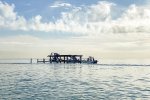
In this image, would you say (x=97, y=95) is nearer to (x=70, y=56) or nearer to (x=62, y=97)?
(x=62, y=97)

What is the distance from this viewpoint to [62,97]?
40.7m

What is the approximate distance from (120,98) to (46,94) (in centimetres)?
1019

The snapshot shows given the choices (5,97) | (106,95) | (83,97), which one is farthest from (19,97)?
(106,95)

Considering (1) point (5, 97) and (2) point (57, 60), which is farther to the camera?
(2) point (57, 60)

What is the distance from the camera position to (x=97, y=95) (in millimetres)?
42844

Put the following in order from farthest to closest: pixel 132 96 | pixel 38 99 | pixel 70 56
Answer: pixel 70 56, pixel 132 96, pixel 38 99

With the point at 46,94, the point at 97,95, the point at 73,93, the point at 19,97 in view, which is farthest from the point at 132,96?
the point at 19,97

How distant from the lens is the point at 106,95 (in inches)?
1677

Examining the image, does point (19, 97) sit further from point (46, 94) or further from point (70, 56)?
point (70, 56)

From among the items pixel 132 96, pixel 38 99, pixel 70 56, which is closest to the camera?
pixel 38 99

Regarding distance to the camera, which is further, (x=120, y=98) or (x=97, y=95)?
(x=97, y=95)

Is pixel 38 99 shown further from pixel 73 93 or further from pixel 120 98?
pixel 120 98

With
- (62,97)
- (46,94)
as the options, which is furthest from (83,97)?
(46,94)

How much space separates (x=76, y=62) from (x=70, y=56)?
5.51m
